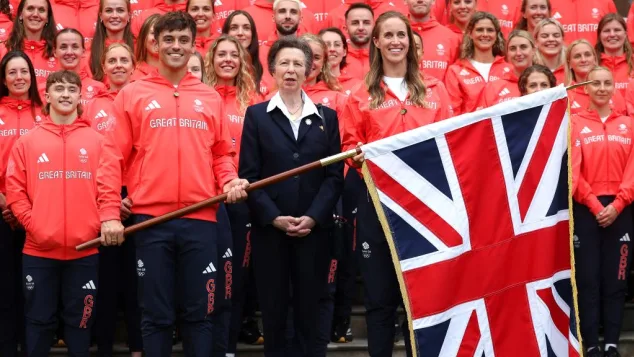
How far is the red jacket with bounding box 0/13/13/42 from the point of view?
9258 millimetres

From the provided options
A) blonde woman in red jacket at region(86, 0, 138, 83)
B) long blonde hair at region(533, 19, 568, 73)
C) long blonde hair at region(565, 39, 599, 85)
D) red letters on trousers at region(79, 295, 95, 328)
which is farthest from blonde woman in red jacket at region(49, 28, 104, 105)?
long blonde hair at region(565, 39, 599, 85)

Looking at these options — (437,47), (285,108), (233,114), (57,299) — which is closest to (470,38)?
(437,47)

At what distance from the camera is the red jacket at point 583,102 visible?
27.1 feet

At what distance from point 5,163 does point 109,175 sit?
167 centimetres

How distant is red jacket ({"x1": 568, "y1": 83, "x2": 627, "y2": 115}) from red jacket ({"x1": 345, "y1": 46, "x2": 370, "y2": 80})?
1658mm

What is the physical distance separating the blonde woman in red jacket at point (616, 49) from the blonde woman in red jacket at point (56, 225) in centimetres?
438

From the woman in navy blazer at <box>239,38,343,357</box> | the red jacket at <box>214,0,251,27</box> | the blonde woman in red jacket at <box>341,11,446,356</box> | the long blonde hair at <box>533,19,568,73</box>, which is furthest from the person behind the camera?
the red jacket at <box>214,0,251,27</box>

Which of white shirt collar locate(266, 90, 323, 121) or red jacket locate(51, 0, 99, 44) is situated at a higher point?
red jacket locate(51, 0, 99, 44)

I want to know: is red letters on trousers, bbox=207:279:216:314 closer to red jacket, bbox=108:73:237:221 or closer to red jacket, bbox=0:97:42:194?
red jacket, bbox=108:73:237:221

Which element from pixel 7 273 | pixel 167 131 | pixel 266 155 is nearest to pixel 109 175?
pixel 167 131

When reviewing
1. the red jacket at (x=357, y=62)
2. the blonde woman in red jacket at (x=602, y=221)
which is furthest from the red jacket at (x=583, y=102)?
the red jacket at (x=357, y=62)

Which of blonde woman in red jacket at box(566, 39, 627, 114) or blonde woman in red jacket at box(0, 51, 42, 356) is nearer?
blonde woman in red jacket at box(0, 51, 42, 356)

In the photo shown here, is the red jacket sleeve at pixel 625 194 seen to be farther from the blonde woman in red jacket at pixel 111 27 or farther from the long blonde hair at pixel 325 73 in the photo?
the blonde woman in red jacket at pixel 111 27

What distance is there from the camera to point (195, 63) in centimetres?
770
